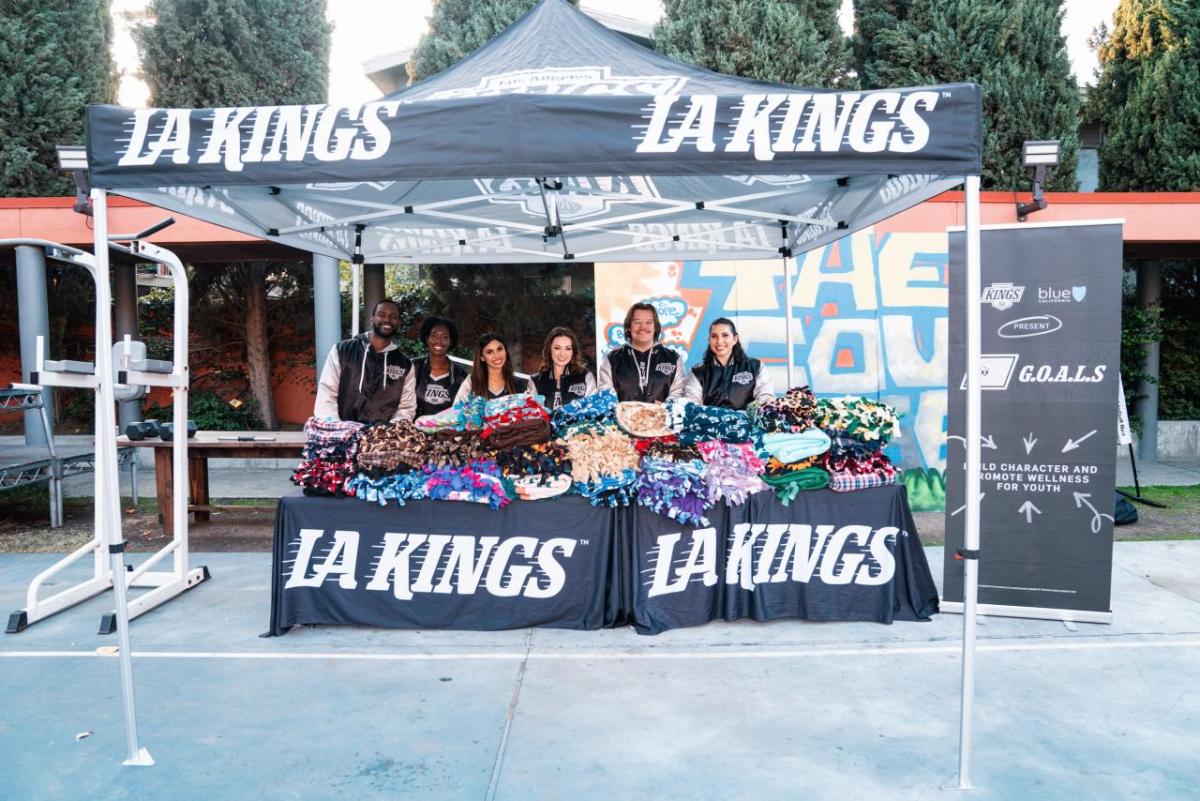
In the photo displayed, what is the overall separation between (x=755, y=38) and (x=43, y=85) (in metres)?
11.1

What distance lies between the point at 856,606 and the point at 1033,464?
1338 mm

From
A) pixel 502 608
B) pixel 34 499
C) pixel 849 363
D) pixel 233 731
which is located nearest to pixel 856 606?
Result: pixel 502 608

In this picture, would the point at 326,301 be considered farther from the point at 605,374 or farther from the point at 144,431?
the point at 605,374

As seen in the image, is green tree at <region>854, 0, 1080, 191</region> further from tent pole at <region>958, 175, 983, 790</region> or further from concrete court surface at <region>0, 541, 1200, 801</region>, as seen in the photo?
tent pole at <region>958, 175, 983, 790</region>

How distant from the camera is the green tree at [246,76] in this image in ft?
37.1

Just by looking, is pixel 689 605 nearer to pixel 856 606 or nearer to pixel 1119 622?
pixel 856 606

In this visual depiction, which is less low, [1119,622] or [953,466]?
[953,466]

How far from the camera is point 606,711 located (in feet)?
10.5

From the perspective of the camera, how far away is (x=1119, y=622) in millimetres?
4266

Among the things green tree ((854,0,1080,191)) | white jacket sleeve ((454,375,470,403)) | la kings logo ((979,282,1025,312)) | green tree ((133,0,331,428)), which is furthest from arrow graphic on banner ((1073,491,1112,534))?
green tree ((133,0,331,428))

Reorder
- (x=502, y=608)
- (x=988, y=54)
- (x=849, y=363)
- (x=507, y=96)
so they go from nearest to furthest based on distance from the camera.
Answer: (x=507, y=96) < (x=502, y=608) < (x=849, y=363) < (x=988, y=54)

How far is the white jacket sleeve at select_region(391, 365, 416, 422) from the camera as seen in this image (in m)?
5.19

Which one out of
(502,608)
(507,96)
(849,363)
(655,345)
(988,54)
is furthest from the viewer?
(988,54)

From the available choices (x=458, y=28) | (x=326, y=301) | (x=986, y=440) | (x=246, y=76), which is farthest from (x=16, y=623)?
(x=246, y=76)
